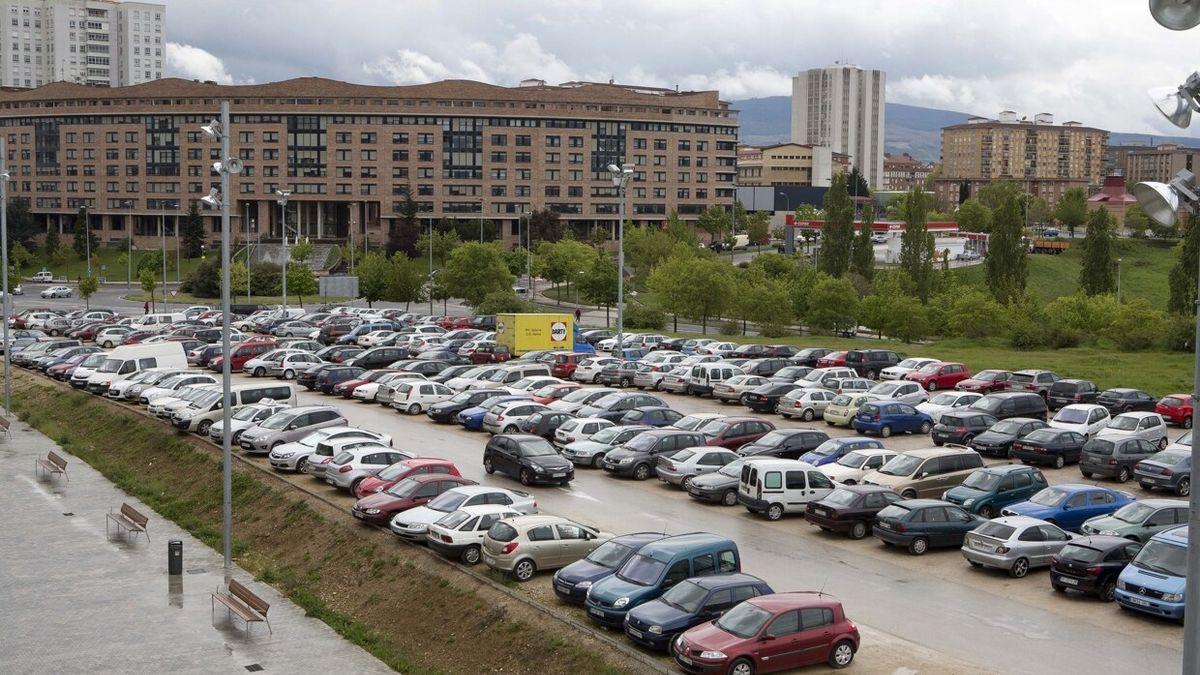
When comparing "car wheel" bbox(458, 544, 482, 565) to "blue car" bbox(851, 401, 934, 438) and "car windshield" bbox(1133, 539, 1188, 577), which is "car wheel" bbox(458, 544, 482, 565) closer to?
"car windshield" bbox(1133, 539, 1188, 577)

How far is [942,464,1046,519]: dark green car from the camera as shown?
2661 centimetres

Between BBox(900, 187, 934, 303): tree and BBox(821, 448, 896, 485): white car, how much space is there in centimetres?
5758

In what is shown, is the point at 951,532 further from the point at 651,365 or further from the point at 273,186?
the point at 273,186

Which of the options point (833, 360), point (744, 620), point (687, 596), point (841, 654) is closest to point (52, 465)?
point (687, 596)

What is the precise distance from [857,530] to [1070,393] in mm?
20715

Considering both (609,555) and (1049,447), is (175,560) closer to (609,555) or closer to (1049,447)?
(609,555)

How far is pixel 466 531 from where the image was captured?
76.8 ft

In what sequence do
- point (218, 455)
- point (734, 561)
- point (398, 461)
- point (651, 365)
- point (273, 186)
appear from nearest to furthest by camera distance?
point (734, 561)
point (398, 461)
point (218, 455)
point (651, 365)
point (273, 186)

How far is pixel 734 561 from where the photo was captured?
20234mm

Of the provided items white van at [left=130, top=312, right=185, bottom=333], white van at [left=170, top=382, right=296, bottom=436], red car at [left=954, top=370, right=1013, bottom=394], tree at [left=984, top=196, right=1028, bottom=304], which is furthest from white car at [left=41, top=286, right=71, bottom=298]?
red car at [left=954, top=370, right=1013, bottom=394]

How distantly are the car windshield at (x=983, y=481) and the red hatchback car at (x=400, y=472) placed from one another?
449 inches

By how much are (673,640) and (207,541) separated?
15.5 meters

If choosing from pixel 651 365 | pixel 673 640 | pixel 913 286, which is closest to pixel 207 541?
pixel 673 640

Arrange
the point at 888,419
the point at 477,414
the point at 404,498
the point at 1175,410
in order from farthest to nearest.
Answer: the point at 1175,410 → the point at 477,414 → the point at 888,419 → the point at 404,498
